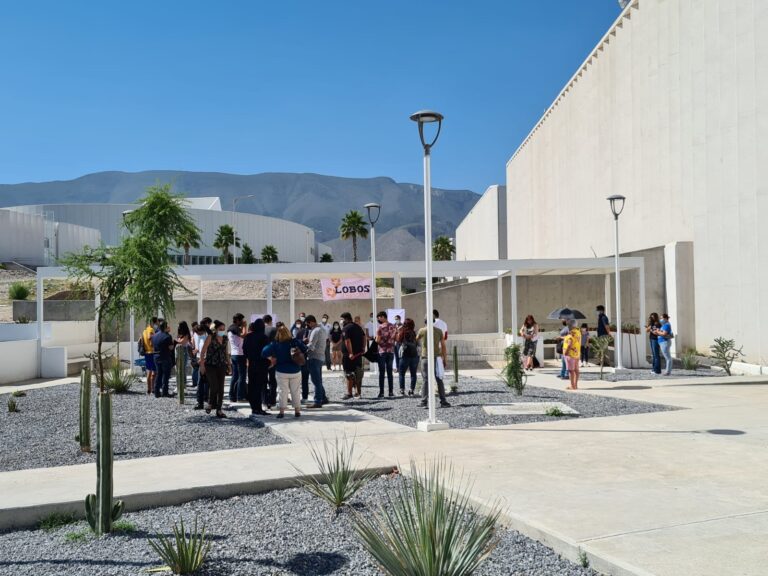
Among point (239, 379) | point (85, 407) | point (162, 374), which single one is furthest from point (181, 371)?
point (85, 407)

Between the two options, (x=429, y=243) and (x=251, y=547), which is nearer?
(x=251, y=547)

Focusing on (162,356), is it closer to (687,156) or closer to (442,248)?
(687,156)

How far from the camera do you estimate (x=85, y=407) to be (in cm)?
838

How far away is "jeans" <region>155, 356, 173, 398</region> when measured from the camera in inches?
565

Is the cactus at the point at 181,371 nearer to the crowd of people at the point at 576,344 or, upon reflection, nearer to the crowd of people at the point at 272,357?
the crowd of people at the point at 272,357

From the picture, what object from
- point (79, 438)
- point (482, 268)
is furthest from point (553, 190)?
point (79, 438)

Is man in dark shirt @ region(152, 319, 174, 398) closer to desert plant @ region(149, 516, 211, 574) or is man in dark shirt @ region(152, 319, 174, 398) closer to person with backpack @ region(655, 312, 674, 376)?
desert plant @ region(149, 516, 211, 574)

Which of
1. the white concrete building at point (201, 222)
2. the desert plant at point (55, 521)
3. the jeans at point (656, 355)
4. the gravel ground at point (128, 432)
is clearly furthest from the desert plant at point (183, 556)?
the white concrete building at point (201, 222)

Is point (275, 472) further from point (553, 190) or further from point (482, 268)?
point (553, 190)

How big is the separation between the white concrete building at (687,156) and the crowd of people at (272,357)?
34.6ft

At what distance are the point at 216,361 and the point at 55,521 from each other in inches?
210

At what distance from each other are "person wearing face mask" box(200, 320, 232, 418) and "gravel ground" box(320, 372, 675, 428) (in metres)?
2.53

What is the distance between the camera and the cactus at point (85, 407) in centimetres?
830

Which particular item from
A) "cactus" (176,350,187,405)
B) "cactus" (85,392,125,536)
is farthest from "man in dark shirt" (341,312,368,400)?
"cactus" (85,392,125,536)
